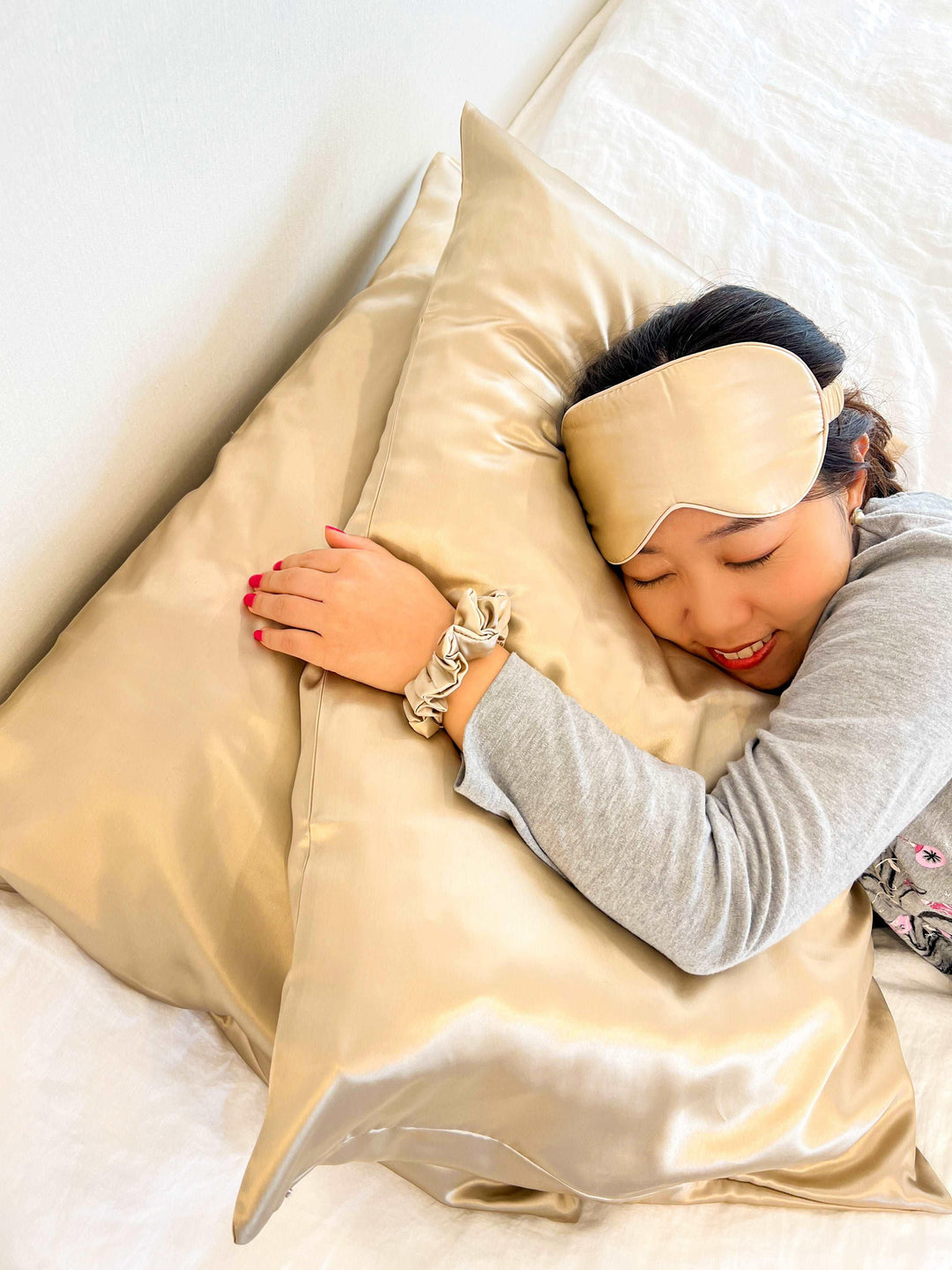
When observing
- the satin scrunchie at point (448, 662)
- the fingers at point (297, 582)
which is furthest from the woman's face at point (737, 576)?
the fingers at point (297, 582)

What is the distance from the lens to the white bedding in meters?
0.69

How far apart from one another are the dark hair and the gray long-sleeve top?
8.0 inches

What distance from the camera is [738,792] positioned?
735 mm

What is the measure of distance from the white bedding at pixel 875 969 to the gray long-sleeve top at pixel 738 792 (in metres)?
0.28

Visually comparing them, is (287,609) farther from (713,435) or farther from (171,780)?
(713,435)

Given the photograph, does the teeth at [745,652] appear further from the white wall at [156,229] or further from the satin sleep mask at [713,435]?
the white wall at [156,229]

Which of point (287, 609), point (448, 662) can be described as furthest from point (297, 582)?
point (448, 662)

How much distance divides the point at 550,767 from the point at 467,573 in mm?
183

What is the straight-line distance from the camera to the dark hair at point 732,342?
2.88ft

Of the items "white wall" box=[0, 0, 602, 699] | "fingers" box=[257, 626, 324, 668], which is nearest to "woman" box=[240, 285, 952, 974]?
"fingers" box=[257, 626, 324, 668]

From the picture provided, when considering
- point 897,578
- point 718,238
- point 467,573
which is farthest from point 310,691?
point 718,238

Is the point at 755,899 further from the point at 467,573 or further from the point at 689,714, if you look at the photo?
the point at 467,573

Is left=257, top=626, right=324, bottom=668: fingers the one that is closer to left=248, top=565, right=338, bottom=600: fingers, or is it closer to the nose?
left=248, top=565, right=338, bottom=600: fingers

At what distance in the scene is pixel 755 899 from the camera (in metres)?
0.68
